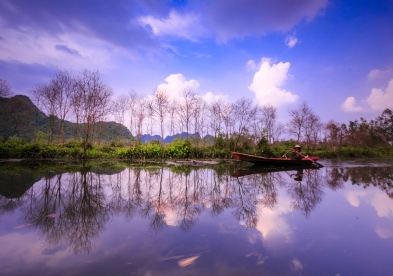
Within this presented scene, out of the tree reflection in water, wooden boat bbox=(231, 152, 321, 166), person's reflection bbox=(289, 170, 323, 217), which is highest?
wooden boat bbox=(231, 152, 321, 166)

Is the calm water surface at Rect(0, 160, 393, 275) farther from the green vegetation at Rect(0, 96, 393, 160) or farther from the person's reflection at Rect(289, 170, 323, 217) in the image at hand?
the green vegetation at Rect(0, 96, 393, 160)

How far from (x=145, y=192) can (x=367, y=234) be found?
5.92 meters

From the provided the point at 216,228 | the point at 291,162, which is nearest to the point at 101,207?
the point at 216,228

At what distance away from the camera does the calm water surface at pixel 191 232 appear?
2881 mm

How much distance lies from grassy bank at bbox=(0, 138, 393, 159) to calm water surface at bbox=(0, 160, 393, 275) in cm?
1240

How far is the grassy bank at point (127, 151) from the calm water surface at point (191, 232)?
1240 cm

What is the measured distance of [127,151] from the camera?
2039cm

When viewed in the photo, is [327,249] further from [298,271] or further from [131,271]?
[131,271]

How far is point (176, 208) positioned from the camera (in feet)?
18.3

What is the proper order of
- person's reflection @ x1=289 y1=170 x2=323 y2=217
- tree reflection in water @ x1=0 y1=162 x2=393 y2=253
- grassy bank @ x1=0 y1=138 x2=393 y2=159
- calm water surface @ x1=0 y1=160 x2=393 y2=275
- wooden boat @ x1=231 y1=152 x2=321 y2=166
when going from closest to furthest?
calm water surface @ x1=0 y1=160 x2=393 y2=275 < tree reflection in water @ x1=0 y1=162 x2=393 y2=253 < person's reflection @ x1=289 y1=170 x2=323 y2=217 < wooden boat @ x1=231 y1=152 x2=321 y2=166 < grassy bank @ x1=0 y1=138 x2=393 y2=159

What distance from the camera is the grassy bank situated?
57.8 feet

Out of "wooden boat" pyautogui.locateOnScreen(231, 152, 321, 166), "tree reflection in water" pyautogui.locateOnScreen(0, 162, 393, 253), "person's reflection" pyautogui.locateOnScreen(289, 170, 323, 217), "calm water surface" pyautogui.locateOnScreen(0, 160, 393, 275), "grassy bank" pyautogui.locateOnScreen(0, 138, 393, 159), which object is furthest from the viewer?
"grassy bank" pyautogui.locateOnScreen(0, 138, 393, 159)

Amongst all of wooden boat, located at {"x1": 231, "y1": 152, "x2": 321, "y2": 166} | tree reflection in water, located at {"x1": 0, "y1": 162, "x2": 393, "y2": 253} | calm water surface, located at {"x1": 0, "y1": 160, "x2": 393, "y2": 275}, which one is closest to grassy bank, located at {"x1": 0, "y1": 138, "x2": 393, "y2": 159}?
wooden boat, located at {"x1": 231, "y1": 152, "x2": 321, "y2": 166}

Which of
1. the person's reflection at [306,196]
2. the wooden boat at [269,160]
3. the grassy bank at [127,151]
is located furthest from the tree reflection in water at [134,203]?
the grassy bank at [127,151]
